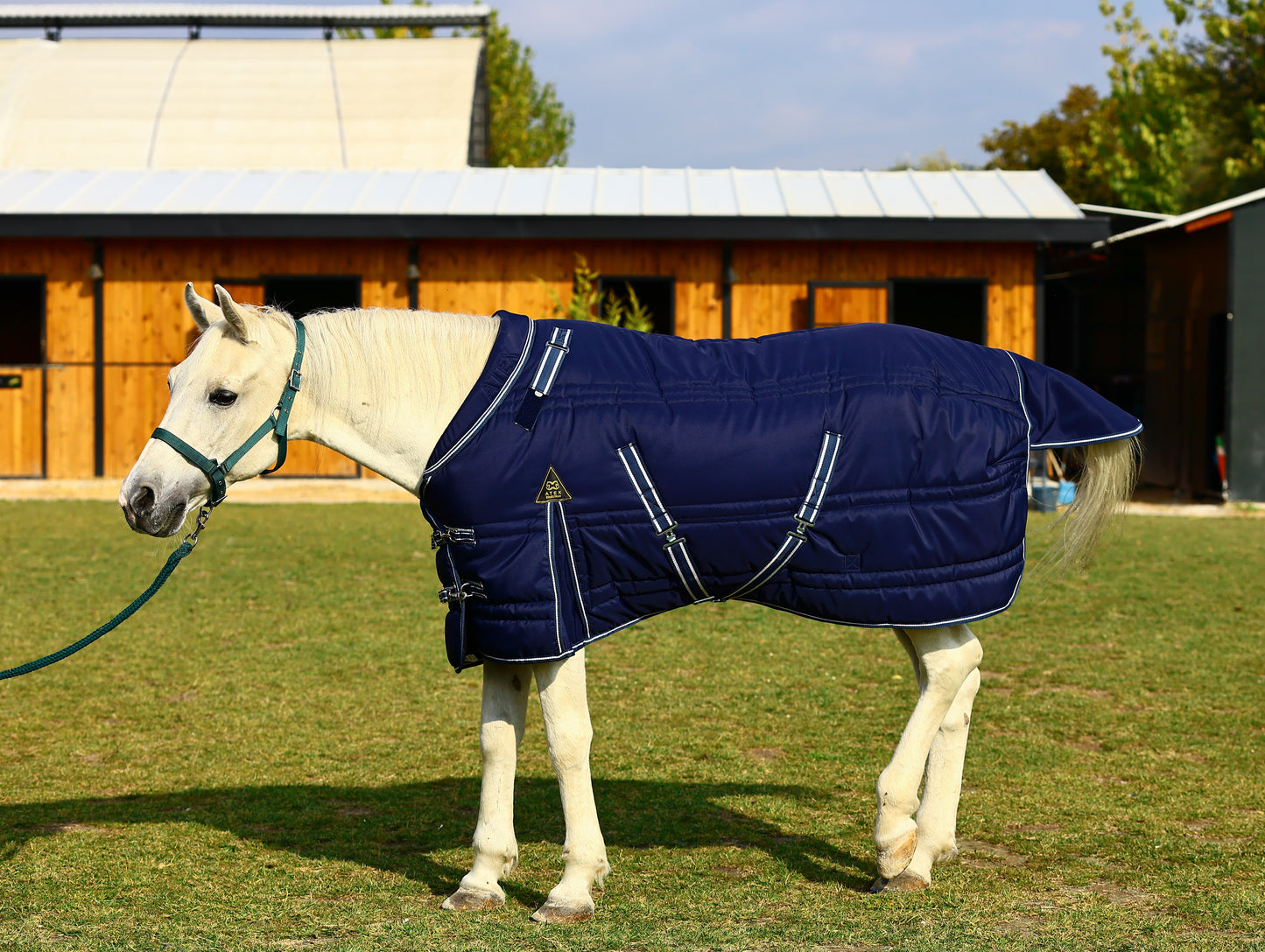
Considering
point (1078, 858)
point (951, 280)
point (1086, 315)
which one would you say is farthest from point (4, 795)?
point (1086, 315)

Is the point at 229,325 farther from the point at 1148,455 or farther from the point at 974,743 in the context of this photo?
the point at 1148,455

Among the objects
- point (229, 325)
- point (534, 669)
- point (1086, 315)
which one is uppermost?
point (1086, 315)

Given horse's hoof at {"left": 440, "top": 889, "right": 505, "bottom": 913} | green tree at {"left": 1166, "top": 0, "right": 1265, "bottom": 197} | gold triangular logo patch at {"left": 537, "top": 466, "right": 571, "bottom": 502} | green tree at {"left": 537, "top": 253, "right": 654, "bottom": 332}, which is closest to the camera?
gold triangular logo patch at {"left": 537, "top": 466, "right": 571, "bottom": 502}

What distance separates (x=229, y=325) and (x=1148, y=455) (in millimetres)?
17944

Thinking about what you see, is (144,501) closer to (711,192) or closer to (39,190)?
(711,192)

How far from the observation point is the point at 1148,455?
19.3 m

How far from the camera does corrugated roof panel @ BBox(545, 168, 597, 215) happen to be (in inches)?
655

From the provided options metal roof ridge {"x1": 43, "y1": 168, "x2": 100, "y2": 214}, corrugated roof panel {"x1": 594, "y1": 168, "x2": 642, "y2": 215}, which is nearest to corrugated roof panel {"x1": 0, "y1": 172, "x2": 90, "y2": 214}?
metal roof ridge {"x1": 43, "y1": 168, "x2": 100, "y2": 214}

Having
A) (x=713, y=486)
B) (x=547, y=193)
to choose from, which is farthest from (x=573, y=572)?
(x=547, y=193)

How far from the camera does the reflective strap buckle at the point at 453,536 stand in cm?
364

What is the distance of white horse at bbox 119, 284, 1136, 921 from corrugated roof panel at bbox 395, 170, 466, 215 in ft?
42.6

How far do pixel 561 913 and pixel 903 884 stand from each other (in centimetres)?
106

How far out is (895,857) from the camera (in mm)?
3898

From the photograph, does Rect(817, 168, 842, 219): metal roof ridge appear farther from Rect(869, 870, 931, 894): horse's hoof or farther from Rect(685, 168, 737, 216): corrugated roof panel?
Rect(869, 870, 931, 894): horse's hoof
